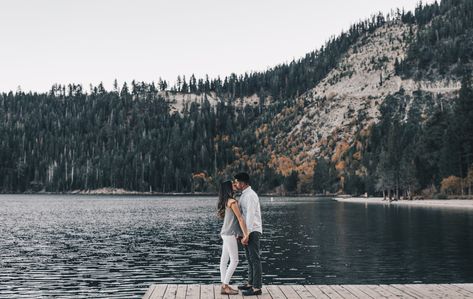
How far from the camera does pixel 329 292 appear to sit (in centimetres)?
1933

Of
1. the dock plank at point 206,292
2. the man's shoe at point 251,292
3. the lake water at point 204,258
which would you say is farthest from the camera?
the lake water at point 204,258

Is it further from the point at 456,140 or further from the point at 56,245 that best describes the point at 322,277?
the point at 456,140

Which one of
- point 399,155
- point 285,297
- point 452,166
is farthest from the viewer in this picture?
point 399,155

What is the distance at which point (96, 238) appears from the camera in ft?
186

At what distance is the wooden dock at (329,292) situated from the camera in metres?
18.4

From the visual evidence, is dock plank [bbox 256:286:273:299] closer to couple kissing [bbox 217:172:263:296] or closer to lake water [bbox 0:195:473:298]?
couple kissing [bbox 217:172:263:296]

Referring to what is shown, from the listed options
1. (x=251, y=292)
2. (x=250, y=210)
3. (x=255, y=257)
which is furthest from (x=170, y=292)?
(x=250, y=210)

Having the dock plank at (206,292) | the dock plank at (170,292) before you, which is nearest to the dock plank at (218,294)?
Result: the dock plank at (206,292)

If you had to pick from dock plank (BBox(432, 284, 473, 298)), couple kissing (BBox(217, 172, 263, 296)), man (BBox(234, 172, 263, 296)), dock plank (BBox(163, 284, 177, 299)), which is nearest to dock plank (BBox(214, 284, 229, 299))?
couple kissing (BBox(217, 172, 263, 296))

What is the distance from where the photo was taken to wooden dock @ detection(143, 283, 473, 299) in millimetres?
18359

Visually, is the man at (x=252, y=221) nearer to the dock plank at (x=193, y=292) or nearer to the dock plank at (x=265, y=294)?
the dock plank at (x=265, y=294)

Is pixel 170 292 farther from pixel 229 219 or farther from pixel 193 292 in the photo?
pixel 229 219

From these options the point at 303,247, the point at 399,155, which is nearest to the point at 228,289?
the point at 303,247

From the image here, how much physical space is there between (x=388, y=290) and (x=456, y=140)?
12996 cm
